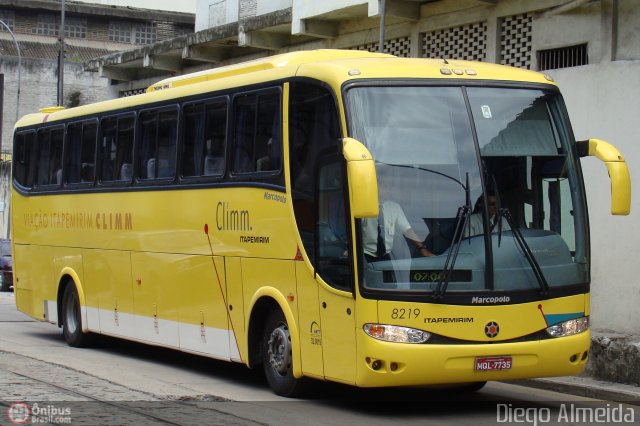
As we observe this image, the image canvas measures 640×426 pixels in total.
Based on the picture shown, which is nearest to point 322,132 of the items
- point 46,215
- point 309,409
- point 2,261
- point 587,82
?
point 309,409

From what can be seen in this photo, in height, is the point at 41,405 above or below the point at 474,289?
below

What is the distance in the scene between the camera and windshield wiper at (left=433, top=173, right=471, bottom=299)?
984cm

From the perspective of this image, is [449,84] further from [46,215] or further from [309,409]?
[46,215]

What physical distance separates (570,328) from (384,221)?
6.73ft

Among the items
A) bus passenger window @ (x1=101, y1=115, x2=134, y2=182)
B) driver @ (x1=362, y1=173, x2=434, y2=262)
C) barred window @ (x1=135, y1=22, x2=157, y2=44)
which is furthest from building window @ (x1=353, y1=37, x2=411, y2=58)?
barred window @ (x1=135, y1=22, x2=157, y2=44)

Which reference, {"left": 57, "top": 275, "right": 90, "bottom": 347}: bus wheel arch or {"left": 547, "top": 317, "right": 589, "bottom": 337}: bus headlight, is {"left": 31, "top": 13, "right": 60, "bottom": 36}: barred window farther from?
{"left": 547, "top": 317, "right": 589, "bottom": 337}: bus headlight

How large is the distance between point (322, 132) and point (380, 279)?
1658 millimetres

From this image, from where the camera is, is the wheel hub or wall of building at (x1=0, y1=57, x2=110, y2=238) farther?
wall of building at (x1=0, y1=57, x2=110, y2=238)

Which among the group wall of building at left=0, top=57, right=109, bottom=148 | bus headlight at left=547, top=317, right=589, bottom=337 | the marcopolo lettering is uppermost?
wall of building at left=0, top=57, right=109, bottom=148

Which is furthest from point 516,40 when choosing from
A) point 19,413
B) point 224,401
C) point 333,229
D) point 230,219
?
point 19,413

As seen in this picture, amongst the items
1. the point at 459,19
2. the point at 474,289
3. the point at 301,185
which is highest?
the point at 459,19

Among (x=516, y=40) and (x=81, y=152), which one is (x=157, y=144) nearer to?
(x=81, y=152)

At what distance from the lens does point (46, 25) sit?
6353 centimetres

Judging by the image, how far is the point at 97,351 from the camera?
16.4m
